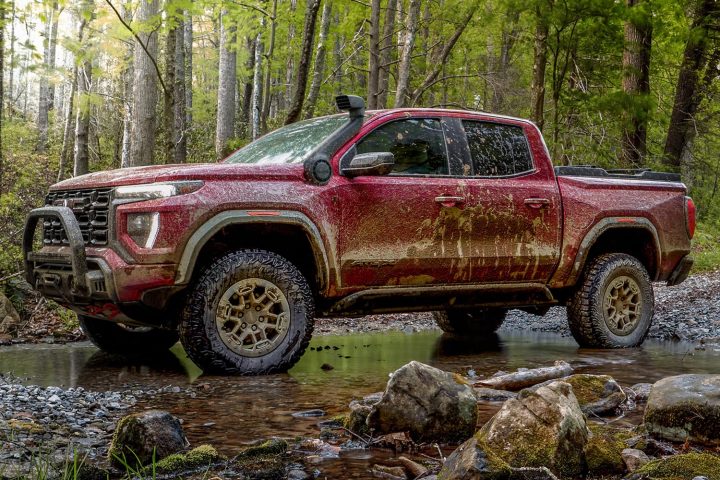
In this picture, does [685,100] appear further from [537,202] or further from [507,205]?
[507,205]

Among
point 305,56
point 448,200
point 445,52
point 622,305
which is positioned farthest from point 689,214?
point 445,52

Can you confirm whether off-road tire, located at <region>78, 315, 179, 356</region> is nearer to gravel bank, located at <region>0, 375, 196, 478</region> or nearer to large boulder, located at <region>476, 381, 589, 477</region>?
gravel bank, located at <region>0, 375, 196, 478</region>

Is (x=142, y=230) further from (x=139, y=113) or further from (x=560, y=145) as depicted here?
(x=560, y=145)

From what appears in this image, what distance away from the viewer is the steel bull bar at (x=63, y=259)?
5.32m

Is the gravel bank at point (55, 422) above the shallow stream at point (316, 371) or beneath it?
above

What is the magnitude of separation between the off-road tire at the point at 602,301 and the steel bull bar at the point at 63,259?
4.66 meters

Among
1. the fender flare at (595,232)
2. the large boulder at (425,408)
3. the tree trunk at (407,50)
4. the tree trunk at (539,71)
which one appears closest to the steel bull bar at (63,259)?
the large boulder at (425,408)

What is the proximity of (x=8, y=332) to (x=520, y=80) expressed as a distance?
17879 mm

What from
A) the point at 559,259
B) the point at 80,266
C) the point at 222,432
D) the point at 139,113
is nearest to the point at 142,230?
the point at 80,266

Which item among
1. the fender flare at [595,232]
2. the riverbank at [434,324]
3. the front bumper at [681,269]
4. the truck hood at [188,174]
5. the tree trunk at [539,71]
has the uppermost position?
the tree trunk at [539,71]

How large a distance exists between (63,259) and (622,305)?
5.36 metres

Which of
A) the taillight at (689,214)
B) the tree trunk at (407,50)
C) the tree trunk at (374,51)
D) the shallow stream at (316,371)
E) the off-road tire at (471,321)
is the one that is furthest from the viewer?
the tree trunk at (374,51)

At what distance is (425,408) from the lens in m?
3.73

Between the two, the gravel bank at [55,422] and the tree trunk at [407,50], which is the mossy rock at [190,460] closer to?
the gravel bank at [55,422]
